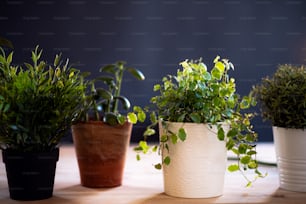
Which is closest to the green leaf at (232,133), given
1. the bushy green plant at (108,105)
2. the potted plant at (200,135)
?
the potted plant at (200,135)

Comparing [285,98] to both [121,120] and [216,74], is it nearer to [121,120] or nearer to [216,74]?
[216,74]

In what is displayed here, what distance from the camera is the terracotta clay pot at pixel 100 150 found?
111 cm

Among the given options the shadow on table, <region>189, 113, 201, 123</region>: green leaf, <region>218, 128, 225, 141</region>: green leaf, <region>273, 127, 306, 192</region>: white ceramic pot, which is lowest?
the shadow on table

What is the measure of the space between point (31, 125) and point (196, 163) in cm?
38

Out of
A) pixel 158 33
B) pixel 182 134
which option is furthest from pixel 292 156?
pixel 158 33

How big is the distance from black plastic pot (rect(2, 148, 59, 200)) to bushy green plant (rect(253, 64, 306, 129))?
1.80 ft

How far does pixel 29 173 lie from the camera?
1004mm

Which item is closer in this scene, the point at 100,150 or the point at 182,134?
the point at 182,134

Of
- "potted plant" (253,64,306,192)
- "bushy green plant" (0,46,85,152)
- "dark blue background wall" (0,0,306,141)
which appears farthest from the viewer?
"dark blue background wall" (0,0,306,141)

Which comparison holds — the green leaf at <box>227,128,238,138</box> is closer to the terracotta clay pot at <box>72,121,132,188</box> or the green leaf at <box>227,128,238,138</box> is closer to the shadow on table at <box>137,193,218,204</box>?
the shadow on table at <box>137,193,218,204</box>

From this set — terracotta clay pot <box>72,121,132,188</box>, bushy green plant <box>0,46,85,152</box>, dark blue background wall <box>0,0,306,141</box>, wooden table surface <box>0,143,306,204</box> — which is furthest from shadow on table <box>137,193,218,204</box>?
dark blue background wall <box>0,0,306,141</box>

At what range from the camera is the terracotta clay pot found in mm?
1114

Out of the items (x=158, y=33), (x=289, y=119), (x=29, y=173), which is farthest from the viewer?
(x=158, y=33)

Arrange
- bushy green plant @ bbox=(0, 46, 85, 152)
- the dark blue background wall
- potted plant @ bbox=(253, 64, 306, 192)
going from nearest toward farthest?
bushy green plant @ bbox=(0, 46, 85, 152) < potted plant @ bbox=(253, 64, 306, 192) < the dark blue background wall
